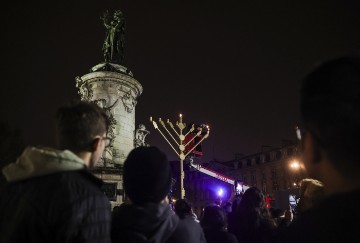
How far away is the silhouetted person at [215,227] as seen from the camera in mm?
4844

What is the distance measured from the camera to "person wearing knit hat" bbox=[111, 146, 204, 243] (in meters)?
2.71

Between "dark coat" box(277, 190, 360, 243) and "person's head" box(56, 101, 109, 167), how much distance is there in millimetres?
1890

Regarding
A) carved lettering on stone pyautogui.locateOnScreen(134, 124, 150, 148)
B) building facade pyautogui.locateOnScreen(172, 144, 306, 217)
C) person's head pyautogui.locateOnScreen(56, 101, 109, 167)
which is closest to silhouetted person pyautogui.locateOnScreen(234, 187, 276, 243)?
person's head pyautogui.locateOnScreen(56, 101, 109, 167)

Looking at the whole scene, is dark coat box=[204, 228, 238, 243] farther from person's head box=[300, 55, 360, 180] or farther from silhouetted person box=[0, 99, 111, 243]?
person's head box=[300, 55, 360, 180]

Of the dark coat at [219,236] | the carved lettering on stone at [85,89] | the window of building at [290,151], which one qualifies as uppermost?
the window of building at [290,151]

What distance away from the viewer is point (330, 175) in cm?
171

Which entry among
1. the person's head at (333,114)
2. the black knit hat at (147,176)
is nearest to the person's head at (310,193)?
the black knit hat at (147,176)

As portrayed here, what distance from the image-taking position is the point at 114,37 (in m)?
22.7

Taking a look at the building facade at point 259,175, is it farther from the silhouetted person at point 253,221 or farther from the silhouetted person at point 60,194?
the silhouetted person at point 60,194

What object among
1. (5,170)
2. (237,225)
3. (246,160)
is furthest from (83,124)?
(246,160)

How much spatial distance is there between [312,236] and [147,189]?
5.41 feet

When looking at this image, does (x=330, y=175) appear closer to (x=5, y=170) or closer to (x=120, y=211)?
(x=120, y=211)

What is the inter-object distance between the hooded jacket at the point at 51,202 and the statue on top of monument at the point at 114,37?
20.0m

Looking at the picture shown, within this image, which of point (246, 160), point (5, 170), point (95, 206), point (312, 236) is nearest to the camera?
point (312, 236)
